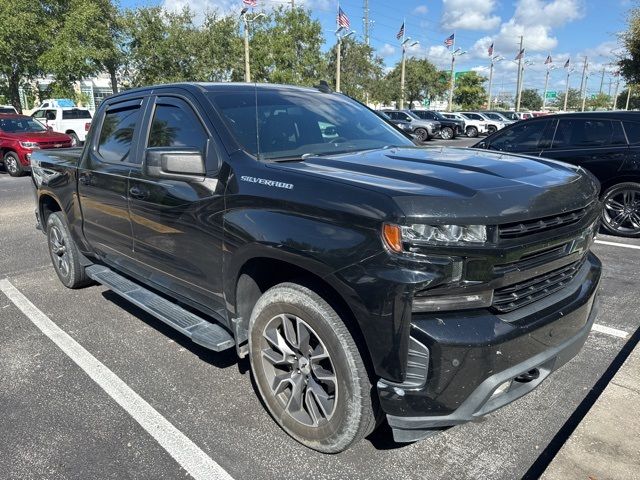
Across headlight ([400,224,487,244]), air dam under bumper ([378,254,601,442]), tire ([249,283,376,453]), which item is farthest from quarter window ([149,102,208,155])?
air dam under bumper ([378,254,601,442])

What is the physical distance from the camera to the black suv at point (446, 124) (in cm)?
2980

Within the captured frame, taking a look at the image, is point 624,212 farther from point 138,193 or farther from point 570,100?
point 570,100

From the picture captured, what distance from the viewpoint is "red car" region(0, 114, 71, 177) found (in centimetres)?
1427

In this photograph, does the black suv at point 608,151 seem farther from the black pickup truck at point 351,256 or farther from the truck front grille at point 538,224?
the truck front grille at point 538,224

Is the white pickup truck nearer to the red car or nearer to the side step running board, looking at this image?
the red car

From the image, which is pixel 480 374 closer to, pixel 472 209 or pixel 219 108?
pixel 472 209

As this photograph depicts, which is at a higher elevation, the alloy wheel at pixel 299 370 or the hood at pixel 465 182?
the hood at pixel 465 182

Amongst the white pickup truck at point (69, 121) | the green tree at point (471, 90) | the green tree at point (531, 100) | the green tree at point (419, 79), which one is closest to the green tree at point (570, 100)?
the green tree at point (531, 100)

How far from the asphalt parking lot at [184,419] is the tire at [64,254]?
0.58 meters

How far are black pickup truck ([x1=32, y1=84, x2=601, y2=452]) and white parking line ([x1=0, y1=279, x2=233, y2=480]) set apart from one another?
1.53ft

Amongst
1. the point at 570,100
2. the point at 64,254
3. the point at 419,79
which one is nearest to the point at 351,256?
the point at 64,254

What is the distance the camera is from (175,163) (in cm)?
280

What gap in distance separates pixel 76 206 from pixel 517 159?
3.77 meters

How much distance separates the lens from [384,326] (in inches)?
83.3
